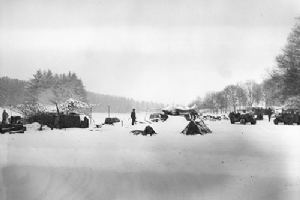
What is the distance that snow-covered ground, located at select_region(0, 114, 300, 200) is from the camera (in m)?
9.78

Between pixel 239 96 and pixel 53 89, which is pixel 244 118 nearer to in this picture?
pixel 53 89

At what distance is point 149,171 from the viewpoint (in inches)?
424

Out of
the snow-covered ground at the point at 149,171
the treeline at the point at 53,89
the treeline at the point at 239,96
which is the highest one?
the treeline at the point at 239,96

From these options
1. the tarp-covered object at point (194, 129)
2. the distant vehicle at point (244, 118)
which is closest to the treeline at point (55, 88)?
the distant vehicle at point (244, 118)

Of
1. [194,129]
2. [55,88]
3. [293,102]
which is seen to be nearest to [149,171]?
[194,129]

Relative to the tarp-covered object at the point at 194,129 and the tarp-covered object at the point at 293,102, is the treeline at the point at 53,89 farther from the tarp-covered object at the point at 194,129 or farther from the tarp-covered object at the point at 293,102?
the tarp-covered object at the point at 293,102

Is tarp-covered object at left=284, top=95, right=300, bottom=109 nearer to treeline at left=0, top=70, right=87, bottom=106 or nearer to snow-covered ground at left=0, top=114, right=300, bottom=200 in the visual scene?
treeline at left=0, top=70, right=87, bottom=106

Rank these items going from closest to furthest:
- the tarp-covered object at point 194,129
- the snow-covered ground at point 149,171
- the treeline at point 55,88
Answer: the snow-covered ground at point 149,171, the tarp-covered object at point 194,129, the treeline at point 55,88

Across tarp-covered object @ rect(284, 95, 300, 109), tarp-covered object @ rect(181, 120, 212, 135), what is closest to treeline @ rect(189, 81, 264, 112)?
tarp-covered object @ rect(284, 95, 300, 109)

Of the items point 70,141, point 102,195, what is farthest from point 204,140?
point 102,195

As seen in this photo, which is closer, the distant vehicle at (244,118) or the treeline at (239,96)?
the distant vehicle at (244,118)

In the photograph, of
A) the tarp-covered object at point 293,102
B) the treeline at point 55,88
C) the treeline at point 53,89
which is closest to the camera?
the tarp-covered object at point 293,102

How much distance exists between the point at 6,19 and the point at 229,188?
9876mm

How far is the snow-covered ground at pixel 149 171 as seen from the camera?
978 cm
